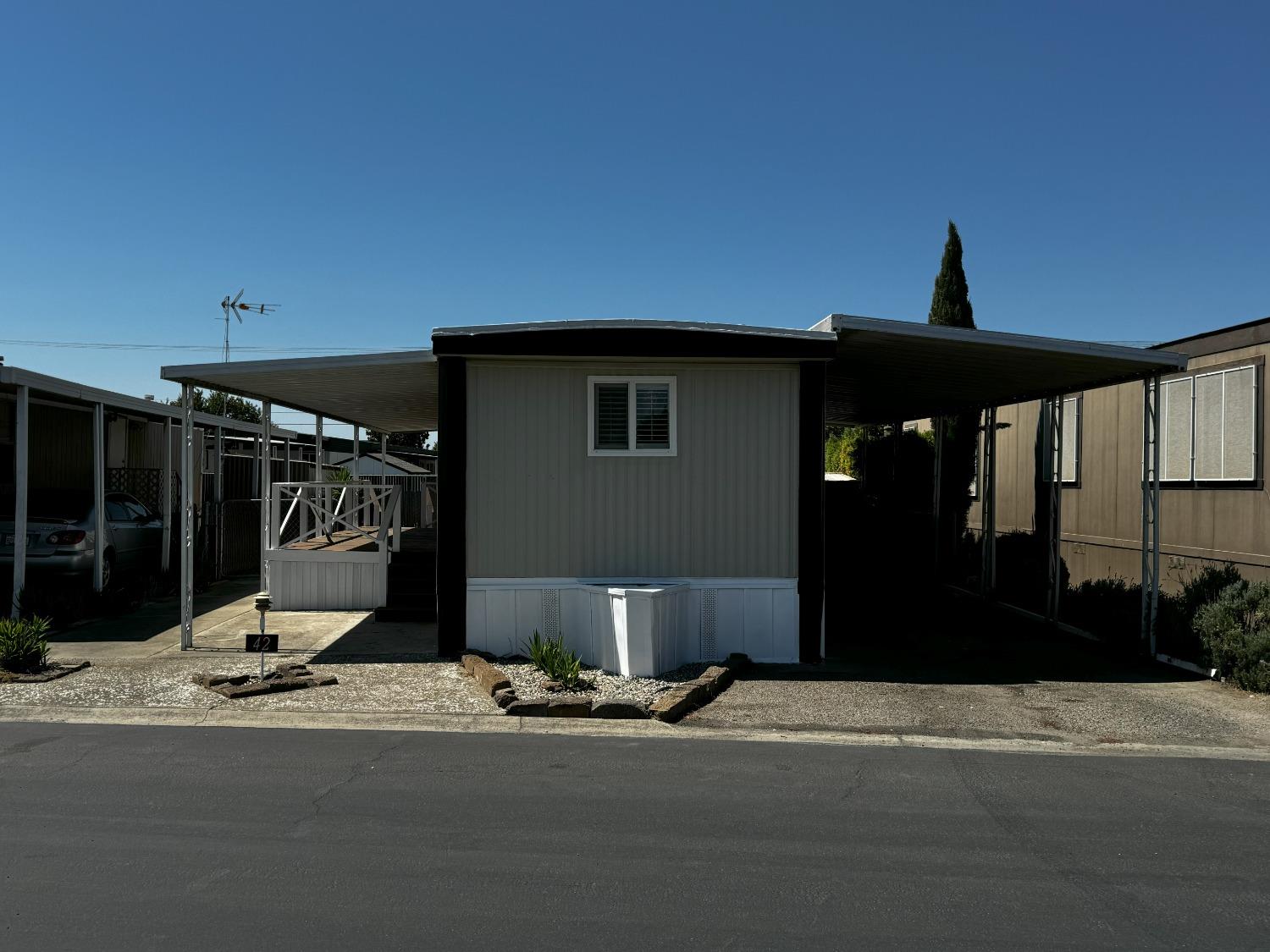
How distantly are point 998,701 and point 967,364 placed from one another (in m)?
3.79

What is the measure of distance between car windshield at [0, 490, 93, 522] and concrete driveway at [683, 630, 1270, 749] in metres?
8.88

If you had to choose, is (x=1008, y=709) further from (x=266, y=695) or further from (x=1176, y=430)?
(x=266, y=695)

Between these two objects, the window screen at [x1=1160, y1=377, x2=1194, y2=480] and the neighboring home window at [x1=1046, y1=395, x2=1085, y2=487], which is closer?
the window screen at [x1=1160, y1=377, x2=1194, y2=480]

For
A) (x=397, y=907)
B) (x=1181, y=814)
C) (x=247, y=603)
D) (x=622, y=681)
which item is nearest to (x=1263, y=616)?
(x=1181, y=814)

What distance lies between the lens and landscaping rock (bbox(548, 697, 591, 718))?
748cm

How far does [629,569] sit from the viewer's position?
9602 mm

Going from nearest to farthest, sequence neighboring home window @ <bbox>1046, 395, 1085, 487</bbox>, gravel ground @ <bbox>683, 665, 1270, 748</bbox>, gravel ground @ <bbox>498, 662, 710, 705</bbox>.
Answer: gravel ground @ <bbox>683, 665, 1270, 748</bbox>, gravel ground @ <bbox>498, 662, 710, 705</bbox>, neighboring home window @ <bbox>1046, 395, 1085, 487</bbox>

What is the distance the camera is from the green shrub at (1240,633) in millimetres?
8445

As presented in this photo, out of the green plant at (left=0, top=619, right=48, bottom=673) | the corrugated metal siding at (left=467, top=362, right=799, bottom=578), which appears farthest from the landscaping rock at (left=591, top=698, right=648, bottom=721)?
the green plant at (left=0, top=619, right=48, bottom=673)

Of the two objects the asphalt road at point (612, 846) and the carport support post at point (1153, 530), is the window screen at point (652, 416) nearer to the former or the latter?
the asphalt road at point (612, 846)

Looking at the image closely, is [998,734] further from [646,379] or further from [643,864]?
[646,379]

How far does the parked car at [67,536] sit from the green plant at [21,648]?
311cm

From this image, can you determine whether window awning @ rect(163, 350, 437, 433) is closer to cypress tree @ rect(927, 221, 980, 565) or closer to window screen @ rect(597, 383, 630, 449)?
window screen @ rect(597, 383, 630, 449)

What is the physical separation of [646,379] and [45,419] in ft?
37.3
